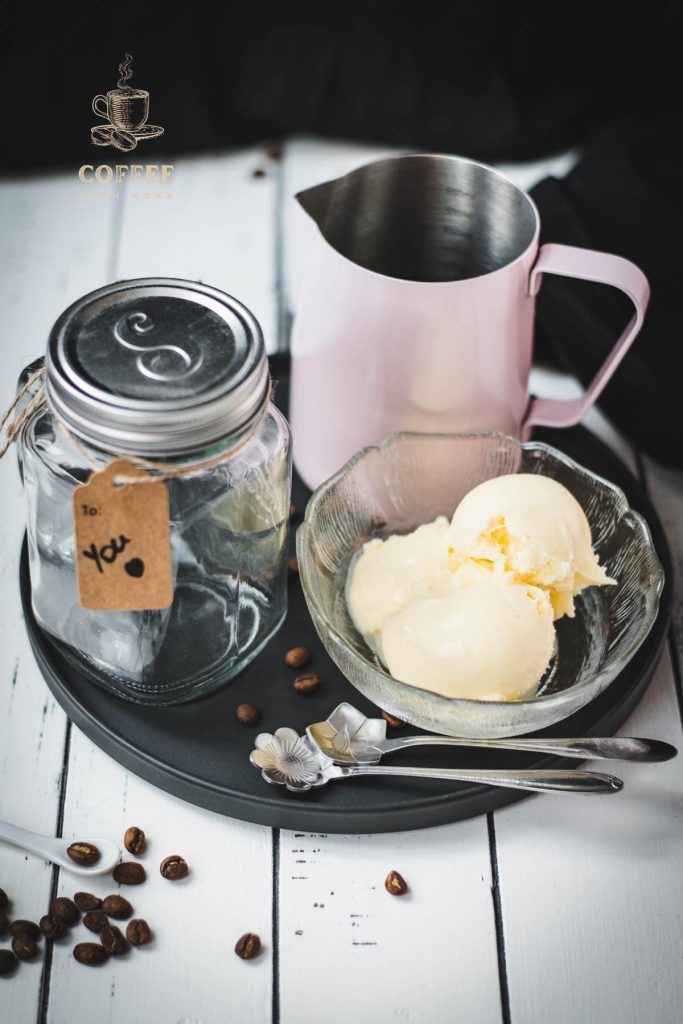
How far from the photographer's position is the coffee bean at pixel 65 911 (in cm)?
85

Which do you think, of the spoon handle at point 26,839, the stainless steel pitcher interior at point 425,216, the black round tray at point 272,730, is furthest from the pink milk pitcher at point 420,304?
the spoon handle at point 26,839

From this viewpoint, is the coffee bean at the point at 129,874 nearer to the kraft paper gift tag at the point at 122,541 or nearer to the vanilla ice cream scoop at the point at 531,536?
the kraft paper gift tag at the point at 122,541

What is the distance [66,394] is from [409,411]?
37cm

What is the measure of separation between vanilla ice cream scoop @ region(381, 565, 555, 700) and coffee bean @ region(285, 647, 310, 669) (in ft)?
0.31

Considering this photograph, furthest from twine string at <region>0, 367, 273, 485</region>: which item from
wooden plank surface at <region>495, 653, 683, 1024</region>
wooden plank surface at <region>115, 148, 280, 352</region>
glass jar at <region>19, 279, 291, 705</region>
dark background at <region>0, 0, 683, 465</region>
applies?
dark background at <region>0, 0, 683, 465</region>

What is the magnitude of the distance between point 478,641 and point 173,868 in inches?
12.0

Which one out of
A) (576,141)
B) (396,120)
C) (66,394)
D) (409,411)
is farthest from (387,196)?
(576,141)

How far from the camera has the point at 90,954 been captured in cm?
83

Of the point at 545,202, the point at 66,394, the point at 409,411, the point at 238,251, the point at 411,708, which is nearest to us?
the point at 66,394

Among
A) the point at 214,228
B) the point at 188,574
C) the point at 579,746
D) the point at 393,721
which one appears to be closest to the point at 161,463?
the point at 188,574

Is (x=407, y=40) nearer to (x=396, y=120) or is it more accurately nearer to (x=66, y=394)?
(x=396, y=120)

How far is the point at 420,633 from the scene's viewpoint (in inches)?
35.5

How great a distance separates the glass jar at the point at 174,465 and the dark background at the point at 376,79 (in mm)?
663

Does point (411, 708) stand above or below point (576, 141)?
below
